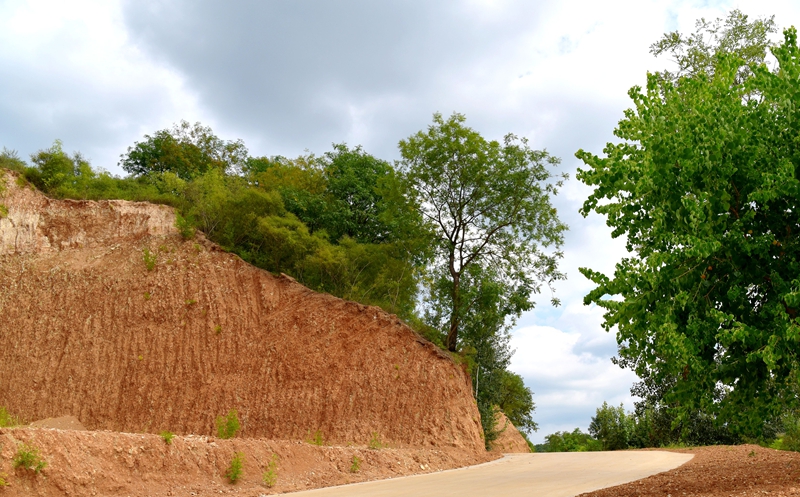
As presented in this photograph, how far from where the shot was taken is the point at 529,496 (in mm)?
11828

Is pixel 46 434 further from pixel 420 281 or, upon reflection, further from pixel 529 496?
pixel 420 281

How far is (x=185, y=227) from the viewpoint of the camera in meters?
29.0

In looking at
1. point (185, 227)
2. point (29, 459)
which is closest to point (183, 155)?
point (185, 227)

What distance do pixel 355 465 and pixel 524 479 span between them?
435 centimetres

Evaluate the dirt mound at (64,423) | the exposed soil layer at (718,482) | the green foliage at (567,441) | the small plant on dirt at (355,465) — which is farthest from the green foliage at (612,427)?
the dirt mound at (64,423)

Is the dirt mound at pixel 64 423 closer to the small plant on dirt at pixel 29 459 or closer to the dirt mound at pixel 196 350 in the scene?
the dirt mound at pixel 196 350

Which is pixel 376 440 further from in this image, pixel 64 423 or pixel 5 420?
pixel 64 423

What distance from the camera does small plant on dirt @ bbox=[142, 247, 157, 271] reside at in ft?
91.5

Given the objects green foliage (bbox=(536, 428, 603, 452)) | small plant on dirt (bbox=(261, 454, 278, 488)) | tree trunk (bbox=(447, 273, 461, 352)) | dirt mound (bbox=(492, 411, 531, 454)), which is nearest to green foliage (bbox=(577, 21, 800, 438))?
small plant on dirt (bbox=(261, 454, 278, 488))

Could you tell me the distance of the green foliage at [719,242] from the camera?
10.2 metres

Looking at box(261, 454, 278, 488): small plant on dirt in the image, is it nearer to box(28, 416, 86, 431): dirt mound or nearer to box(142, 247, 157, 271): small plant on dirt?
box(28, 416, 86, 431): dirt mound

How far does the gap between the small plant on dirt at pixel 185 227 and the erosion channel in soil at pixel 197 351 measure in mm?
362

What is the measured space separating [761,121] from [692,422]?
22123 mm

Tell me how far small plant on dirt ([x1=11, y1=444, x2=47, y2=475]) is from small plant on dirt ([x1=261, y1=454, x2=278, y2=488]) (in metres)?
4.47
